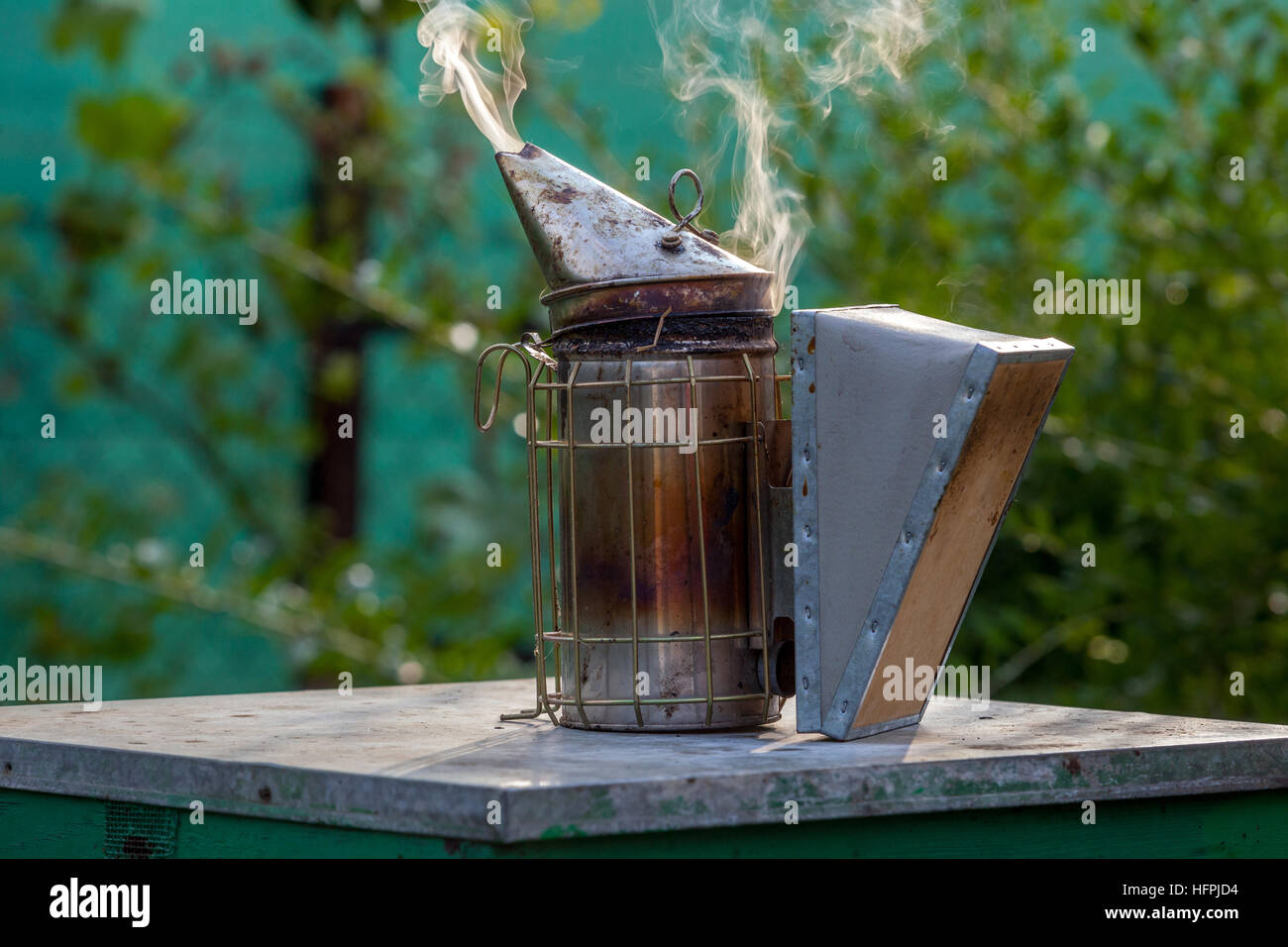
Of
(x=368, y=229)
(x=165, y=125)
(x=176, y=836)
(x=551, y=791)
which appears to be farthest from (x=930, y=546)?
(x=368, y=229)

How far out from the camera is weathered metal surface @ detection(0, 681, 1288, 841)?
1650 mm

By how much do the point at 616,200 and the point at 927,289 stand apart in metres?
1.45

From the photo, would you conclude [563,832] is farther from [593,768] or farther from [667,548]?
[667,548]

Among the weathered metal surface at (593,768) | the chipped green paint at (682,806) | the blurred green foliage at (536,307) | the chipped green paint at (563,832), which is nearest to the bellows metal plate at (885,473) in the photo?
the weathered metal surface at (593,768)

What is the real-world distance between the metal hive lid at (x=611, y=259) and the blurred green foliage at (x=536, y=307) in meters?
0.88

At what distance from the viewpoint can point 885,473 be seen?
2043 mm

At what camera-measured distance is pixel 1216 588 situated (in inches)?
142

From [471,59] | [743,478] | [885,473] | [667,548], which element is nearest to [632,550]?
[667,548]

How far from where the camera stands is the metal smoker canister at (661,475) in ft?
7.16

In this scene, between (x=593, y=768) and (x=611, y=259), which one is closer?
(x=593, y=768)

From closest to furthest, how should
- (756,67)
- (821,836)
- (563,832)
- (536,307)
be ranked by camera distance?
(563,832) < (821,836) < (756,67) < (536,307)

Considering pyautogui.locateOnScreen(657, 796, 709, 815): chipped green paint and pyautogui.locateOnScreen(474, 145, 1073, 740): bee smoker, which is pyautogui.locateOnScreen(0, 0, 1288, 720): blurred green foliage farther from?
pyautogui.locateOnScreen(657, 796, 709, 815): chipped green paint

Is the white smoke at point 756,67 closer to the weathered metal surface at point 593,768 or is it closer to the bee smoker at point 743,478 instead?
the bee smoker at point 743,478

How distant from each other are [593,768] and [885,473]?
0.54 m
